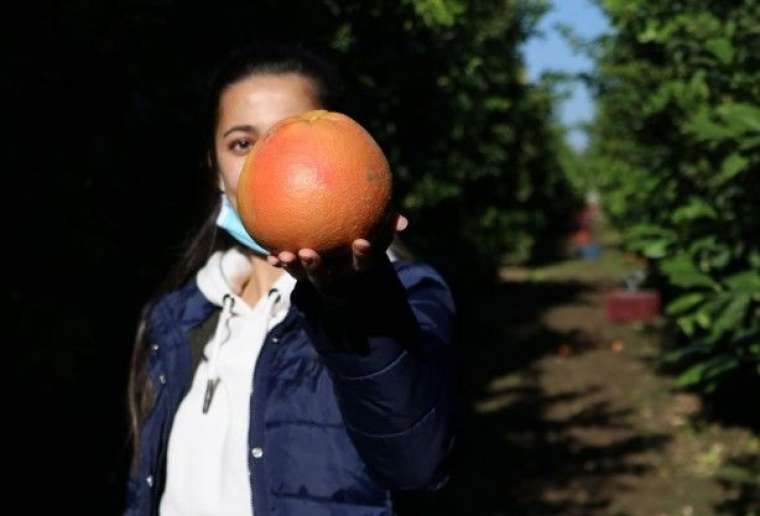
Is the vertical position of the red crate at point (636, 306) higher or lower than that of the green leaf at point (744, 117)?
higher

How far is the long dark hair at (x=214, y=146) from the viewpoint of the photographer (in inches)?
75.2

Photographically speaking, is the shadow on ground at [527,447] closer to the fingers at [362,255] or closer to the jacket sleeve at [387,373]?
the jacket sleeve at [387,373]

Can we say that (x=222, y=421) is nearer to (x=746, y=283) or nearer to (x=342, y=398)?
(x=342, y=398)

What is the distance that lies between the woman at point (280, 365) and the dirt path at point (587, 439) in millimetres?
2238

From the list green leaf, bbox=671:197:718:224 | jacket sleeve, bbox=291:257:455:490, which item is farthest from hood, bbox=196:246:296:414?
green leaf, bbox=671:197:718:224

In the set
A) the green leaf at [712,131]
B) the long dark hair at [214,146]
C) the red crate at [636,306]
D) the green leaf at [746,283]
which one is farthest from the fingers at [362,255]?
the red crate at [636,306]

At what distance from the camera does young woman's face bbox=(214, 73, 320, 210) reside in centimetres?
184

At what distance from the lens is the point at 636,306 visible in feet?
49.0

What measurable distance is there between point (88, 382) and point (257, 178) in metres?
2.36

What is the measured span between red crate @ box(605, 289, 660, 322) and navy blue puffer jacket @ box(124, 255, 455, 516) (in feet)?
44.4

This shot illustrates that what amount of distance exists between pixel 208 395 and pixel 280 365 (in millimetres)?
198

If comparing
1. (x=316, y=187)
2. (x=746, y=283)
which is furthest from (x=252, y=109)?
(x=746, y=283)

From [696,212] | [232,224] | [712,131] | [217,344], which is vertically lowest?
[217,344]

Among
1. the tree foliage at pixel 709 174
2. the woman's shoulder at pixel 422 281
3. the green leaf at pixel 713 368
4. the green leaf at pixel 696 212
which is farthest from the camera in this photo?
the green leaf at pixel 696 212
